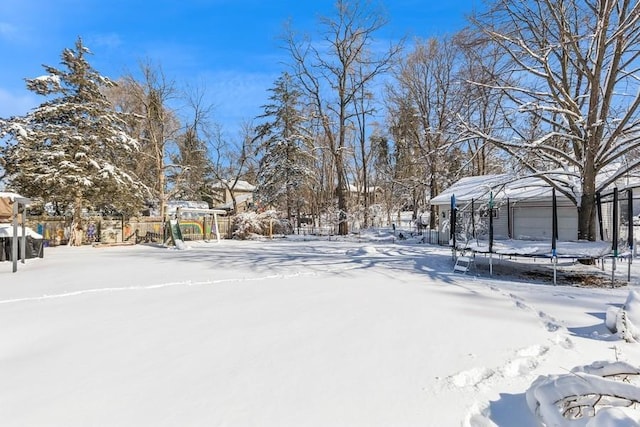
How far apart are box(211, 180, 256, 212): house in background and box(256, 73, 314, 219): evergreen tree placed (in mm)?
5227

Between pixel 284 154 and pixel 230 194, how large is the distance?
14.8 m

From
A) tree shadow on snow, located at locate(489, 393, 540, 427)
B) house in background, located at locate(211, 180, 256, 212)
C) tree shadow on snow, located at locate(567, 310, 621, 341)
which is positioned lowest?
tree shadow on snow, located at locate(489, 393, 540, 427)

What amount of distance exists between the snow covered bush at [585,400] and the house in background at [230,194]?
31.3 m

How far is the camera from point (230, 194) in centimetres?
4059

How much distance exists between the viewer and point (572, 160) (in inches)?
387

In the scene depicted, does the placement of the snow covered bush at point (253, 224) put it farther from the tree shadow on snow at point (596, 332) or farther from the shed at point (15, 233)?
the tree shadow on snow at point (596, 332)

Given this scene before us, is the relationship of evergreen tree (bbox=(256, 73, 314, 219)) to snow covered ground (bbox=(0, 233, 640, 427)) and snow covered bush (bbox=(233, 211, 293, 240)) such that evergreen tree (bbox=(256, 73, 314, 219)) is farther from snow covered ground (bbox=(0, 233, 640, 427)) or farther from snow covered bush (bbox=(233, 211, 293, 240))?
snow covered ground (bbox=(0, 233, 640, 427))

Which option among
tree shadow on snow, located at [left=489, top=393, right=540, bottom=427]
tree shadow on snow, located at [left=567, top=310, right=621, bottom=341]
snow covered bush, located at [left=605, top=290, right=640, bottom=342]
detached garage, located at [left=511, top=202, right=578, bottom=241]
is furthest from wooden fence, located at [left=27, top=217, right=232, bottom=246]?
tree shadow on snow, located at [left=489, top=393, right=540, bottom=427]

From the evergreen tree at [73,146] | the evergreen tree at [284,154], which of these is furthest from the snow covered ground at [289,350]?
the evergreen tree at [284,154]

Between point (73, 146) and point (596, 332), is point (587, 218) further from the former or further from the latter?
point (73, 146)

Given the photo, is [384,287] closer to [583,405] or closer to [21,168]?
[583,405]

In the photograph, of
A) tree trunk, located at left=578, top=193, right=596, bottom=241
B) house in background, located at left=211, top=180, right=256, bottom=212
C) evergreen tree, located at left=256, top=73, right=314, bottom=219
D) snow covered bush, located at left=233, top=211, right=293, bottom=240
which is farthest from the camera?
house in background, located at left=211, top=180, right=256, bottom=212

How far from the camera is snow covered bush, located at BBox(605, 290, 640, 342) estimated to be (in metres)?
4.21

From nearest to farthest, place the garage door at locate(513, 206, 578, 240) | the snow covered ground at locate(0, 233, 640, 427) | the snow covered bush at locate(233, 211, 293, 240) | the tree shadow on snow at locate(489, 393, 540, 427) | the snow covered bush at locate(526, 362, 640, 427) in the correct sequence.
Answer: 1. the snow covered bush at locate(526, 362, 640, 427)
2. the tree shadow on snow at locate(489, 393, 540, 427)
3. the snow covered ground at locate(0, 233, 640, 427)
4. the garage door at locate(513, 206, 578, 240)
5. the snow covered bush at locate(233, 211, 293, 240)
